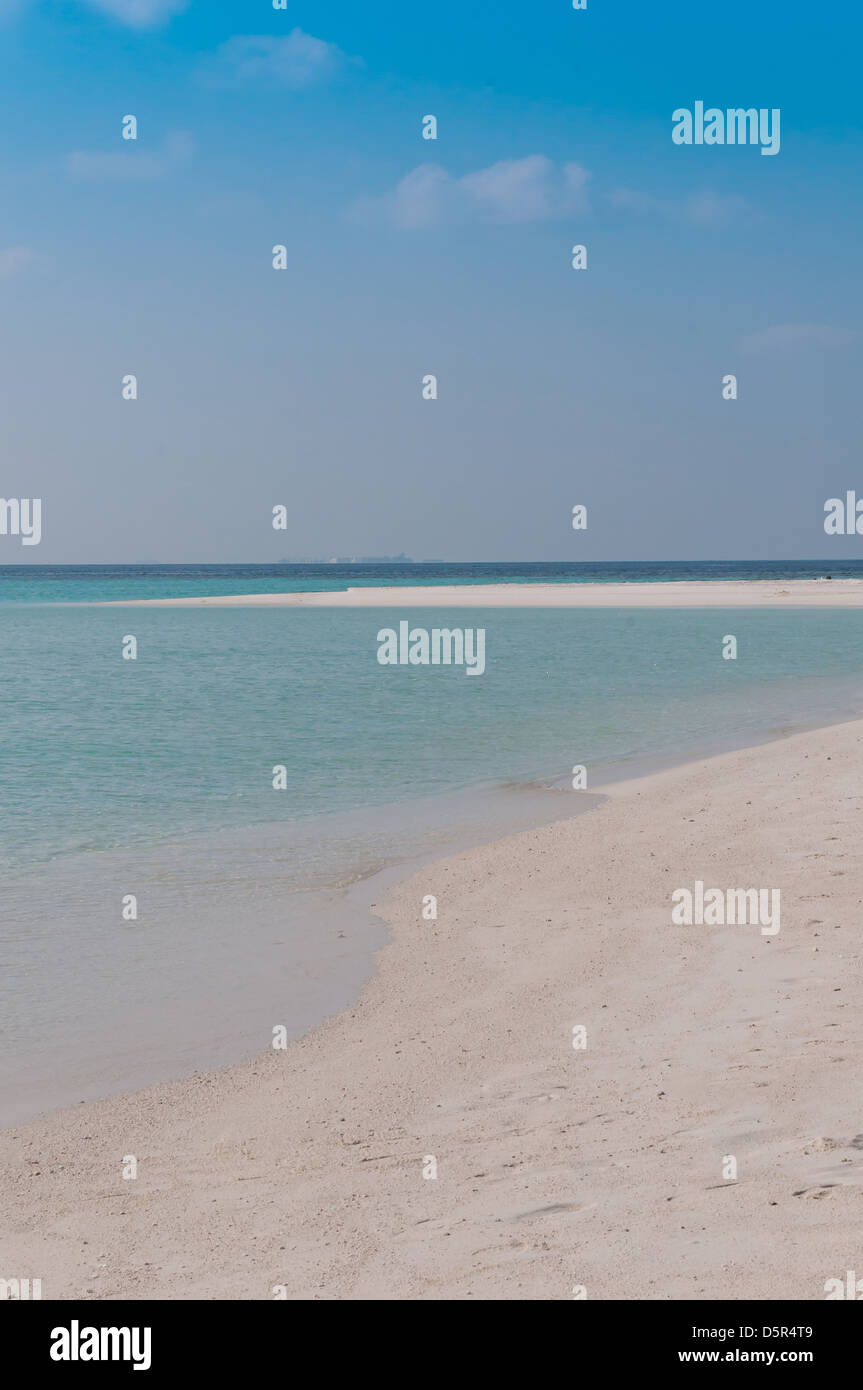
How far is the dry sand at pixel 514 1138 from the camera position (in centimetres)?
438

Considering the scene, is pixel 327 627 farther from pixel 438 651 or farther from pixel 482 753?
pixel 482 753

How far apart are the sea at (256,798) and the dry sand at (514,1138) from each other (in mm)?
743

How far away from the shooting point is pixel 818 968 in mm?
7625

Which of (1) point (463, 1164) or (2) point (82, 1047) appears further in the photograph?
(2) point (82, 1047)

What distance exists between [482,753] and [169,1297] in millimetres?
14447

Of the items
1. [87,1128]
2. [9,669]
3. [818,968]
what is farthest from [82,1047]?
[9,669]

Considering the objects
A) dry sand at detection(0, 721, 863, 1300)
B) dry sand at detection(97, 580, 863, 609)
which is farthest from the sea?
dry sand at detection(97, 580, 863, 609)

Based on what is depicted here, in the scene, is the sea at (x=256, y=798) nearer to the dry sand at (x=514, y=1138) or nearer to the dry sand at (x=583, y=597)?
the dry sand at (x=514, y=1138)

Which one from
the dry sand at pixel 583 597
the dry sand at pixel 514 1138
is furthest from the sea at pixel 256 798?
the dry sand at pixel 583 597

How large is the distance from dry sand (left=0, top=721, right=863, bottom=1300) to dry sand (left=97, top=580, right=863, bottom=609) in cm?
6418

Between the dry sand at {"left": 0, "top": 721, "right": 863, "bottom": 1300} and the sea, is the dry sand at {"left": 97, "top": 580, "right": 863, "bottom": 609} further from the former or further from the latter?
the dry sand at {"left": 0, "top": 721, "right": 863, "bottom": 1300}

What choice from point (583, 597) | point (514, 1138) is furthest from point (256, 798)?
point (583, 597)
